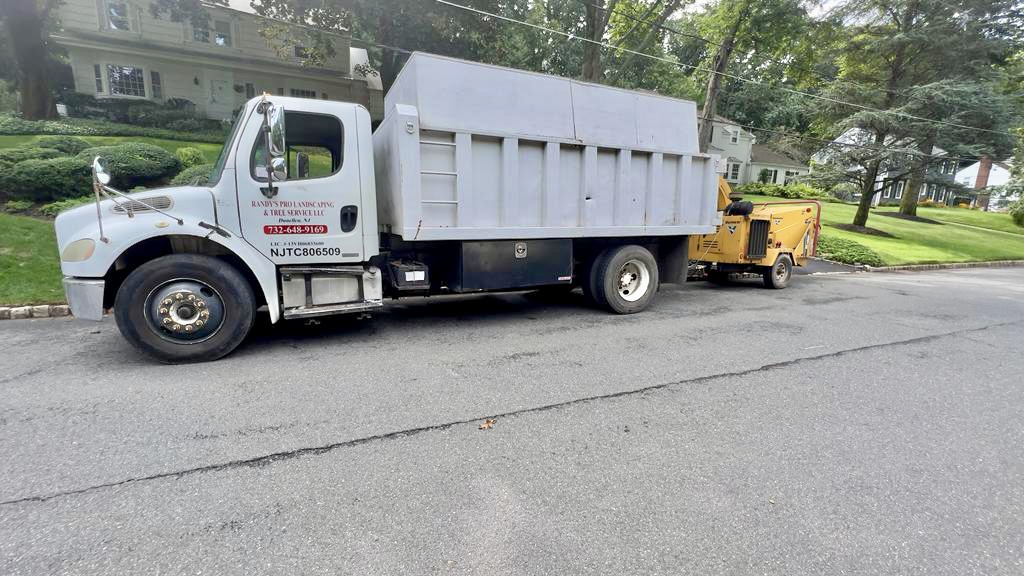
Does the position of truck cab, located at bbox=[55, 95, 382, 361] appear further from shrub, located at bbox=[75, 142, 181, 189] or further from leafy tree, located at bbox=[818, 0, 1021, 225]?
leafy tree, located at bbox=[818, 0, 1021, 225]

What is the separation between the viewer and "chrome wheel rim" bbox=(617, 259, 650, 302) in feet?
24.3

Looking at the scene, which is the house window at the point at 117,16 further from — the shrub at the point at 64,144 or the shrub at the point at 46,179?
the shrub at the point at 46,179

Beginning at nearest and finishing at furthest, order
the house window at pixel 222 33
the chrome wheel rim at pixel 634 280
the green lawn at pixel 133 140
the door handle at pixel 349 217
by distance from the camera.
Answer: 1. the door handle at pixel 349 217
2. the chrome wheel rim at pixel 634 280
3. the green lawn at pixel 133 140
4. the house window at pixel 222 33

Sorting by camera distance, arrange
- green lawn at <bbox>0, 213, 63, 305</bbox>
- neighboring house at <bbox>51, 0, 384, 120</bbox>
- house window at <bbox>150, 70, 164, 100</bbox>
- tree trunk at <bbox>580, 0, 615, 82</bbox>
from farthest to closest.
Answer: house window at <bbox>150, 70, 164, 100</bbox>
neighboring house at <bbox>51, 0, 384, 120</bbox>
tree trunk at <bbox>580, 0, 615, 82</bbox>
green lawn at <bbox>0, 213, 63, 305</bbox>

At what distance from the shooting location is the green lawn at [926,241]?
661 inches

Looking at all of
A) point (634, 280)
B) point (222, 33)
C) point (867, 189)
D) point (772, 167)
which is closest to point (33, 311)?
point (634, 280)

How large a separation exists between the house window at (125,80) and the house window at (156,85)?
1.25 ft

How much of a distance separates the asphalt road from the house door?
23.2 m

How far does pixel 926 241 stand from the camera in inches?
798

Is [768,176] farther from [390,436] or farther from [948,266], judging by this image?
[390,436]

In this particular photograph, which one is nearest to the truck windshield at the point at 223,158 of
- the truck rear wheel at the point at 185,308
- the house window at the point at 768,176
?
the truck rear wheel at the point at 185,308

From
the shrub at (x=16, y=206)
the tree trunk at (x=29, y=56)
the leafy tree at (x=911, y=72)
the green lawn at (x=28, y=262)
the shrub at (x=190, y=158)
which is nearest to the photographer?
the green lawn at (x=28, y=262)

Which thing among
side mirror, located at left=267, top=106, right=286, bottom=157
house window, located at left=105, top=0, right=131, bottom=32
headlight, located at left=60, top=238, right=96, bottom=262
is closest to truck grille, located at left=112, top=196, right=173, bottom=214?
headlight, located at left=60, top=238, right=96, bottom=262

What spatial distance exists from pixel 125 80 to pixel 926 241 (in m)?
37.6
